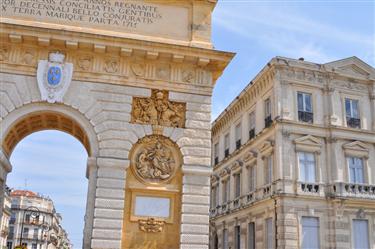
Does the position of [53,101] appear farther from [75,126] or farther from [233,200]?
[233,200]

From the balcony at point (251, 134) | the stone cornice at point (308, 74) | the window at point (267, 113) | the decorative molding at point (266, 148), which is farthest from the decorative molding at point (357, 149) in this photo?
the balcony at point (251, 134)

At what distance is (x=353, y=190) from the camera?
2775 cm

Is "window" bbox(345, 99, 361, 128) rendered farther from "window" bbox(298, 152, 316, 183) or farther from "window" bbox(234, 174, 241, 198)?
"window" bbox(234, 174, 241, 198)

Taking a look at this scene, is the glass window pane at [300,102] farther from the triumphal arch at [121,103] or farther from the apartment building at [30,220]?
the apartment building at [30,220]

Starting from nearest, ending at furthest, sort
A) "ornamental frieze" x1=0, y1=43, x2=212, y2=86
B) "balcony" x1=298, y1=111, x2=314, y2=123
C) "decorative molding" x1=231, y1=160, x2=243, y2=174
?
"ornamental frieze" x1=0, y1=43, x2=212, y2=86, "balcony" x1=298, y1=111, x2=314, y2=123, "decorative molding" x1=231, y1=160, x2=243, y2=174

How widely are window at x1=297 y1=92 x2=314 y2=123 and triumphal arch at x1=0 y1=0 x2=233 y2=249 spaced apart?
44.5 ft

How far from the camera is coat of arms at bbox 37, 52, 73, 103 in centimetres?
1496

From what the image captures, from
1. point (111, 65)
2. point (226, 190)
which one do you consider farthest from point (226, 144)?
point (111, 65)

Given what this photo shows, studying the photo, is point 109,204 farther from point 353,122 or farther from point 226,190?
point 226,190

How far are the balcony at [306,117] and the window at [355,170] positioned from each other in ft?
10.5

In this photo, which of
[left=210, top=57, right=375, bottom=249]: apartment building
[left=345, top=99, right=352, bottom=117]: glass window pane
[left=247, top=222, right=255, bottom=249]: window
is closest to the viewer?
[left=210, top=57, right=375, bottom=249]: apartment building

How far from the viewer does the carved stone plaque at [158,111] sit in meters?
15.6

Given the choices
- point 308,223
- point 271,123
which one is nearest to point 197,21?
point 271,123

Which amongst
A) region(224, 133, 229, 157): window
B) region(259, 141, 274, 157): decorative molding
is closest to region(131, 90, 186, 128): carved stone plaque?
region(259, 141, 274, 157): decorative molding
